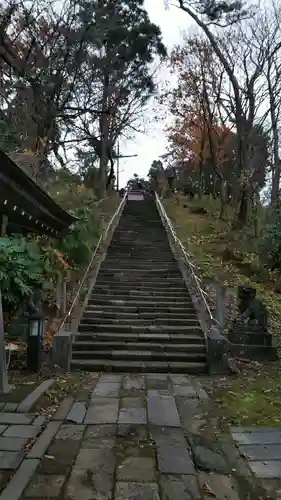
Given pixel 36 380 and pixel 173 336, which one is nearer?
pixel 36 380

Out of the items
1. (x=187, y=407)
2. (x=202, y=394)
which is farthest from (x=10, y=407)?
(x=202, y=394)

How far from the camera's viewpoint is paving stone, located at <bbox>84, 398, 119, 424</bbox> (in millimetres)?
4637

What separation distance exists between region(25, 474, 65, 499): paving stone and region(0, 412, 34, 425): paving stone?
1226 millimetres

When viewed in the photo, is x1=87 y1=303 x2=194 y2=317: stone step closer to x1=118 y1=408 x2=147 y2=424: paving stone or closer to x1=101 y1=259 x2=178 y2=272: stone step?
x1=101 y1=259 x2=178 y2=272: stone step

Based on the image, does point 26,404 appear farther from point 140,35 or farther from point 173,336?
point 140,35

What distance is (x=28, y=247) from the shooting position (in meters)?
8.01

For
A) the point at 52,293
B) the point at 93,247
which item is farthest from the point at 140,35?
the point at 52,293

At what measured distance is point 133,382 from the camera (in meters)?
6.21

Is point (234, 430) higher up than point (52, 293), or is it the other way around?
point (52, 293)

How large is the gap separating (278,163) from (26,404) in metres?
17.0

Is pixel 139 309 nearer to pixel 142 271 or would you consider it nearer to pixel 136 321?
pixel 136 321

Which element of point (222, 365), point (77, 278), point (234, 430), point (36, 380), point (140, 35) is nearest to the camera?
point (234, 430)

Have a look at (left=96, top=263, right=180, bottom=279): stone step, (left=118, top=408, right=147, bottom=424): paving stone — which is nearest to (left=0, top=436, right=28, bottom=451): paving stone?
(left=118, top=408, right=147, bottom=424): paving stone

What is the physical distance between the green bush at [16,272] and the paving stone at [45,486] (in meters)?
4.04
